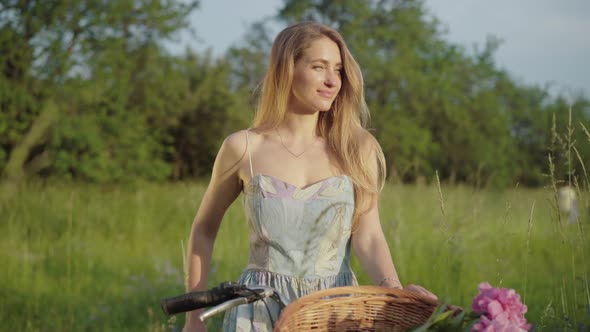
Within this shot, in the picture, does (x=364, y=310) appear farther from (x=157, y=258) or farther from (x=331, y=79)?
(x=157, y=258)

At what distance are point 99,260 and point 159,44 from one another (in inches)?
321

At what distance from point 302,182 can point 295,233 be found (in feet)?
0.62

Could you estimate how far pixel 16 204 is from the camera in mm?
8844

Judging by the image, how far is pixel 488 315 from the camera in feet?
4.30

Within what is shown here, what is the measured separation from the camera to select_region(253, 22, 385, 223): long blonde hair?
2.40m

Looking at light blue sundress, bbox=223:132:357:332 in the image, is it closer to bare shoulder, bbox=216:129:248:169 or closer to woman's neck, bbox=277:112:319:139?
bare shoulder, bbox=216:129:248:169

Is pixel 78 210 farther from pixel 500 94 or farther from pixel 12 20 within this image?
pixel 500 94

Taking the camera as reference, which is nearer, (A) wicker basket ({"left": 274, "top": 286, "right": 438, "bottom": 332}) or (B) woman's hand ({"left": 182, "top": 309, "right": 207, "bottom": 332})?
(A) wicker basket ({"left": 274, "top": 286, "right": 438, "bottom": 332})

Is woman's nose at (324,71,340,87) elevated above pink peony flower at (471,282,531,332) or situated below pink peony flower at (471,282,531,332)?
→ above

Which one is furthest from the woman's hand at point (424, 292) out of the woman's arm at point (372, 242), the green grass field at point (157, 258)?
the green grass field at point (157, 258)

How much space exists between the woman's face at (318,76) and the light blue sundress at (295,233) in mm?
296

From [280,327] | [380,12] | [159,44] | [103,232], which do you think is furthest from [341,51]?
[380,12]

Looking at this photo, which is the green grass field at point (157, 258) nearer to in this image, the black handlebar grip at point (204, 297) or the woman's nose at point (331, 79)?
the woman's nose at point (331, 79)

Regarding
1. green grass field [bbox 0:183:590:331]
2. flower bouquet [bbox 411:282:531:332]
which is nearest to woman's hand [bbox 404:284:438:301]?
flower bouquet [bbox 411:282:531:332]
